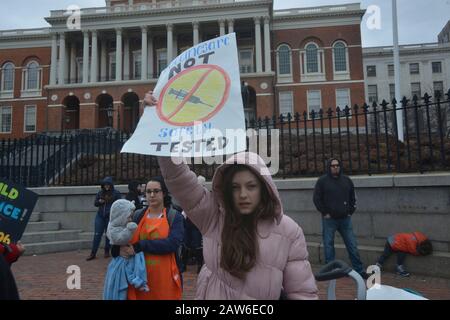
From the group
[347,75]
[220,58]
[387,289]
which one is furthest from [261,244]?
[347,75]

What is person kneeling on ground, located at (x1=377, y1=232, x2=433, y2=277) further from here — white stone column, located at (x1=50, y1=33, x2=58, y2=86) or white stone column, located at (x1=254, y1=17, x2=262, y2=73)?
white stone column, located at (x1=50, y1=33, x2=58, y2=86)

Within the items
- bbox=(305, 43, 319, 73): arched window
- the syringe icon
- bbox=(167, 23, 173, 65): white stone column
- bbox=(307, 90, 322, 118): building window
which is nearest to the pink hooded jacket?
the syringe icon

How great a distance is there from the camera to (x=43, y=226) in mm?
9883

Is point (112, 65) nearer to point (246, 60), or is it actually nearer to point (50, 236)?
point (246, 60)

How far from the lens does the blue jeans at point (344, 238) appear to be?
618 centimetres

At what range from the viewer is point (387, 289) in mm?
2090

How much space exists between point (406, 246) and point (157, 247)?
4.51 m

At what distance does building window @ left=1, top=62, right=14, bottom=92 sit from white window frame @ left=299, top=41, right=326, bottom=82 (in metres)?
38.1

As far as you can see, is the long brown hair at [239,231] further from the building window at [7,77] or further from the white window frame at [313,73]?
the building window at [7,77]

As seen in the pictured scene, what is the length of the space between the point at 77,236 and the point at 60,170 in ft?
7.08

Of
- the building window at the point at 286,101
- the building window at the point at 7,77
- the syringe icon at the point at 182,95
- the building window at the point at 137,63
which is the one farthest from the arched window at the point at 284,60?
the syringe icon at the point at 182,95

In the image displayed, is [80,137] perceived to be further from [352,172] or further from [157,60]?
[157,60]

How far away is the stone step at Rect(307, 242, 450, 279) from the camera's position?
595cm

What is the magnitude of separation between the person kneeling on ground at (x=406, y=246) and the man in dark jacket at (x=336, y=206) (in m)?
0.56
